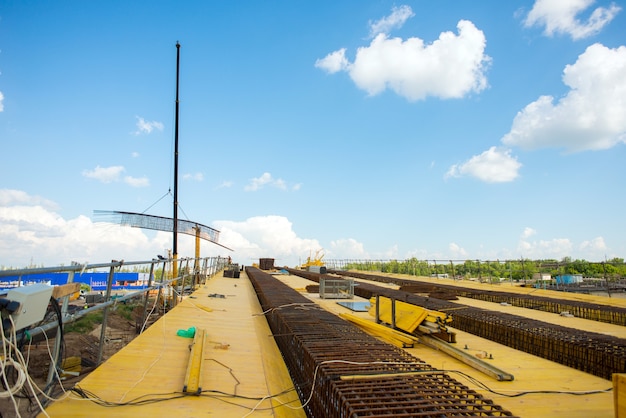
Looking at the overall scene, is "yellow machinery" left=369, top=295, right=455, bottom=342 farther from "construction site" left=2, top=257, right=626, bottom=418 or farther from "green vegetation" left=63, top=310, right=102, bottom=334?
"green vegetation" left=63, top=310, right=102, bottom=334

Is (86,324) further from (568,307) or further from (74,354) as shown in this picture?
(568,307)

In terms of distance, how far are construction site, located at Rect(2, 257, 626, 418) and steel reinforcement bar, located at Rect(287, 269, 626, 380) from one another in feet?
0.05

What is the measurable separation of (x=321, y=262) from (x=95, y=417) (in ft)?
118

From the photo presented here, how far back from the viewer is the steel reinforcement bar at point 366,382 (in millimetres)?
2406

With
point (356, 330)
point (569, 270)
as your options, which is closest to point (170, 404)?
point (356, 330)

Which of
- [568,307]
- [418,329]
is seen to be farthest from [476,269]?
[418,329]

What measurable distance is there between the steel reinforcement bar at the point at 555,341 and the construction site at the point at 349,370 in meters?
0.01

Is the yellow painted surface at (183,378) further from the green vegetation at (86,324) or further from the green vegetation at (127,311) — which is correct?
the green vegetation at (127,311)

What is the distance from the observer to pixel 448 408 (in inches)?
96.7

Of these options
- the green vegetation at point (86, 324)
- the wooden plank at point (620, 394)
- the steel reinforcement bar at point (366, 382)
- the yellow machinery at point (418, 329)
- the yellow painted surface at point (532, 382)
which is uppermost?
the wooden plank at point (620, 394)

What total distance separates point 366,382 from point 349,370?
24cm

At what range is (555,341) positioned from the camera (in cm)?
503

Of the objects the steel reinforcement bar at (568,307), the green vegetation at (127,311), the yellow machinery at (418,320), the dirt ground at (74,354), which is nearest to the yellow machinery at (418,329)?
the yellow machinery at (418,320)

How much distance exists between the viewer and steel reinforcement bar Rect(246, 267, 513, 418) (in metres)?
2.41
